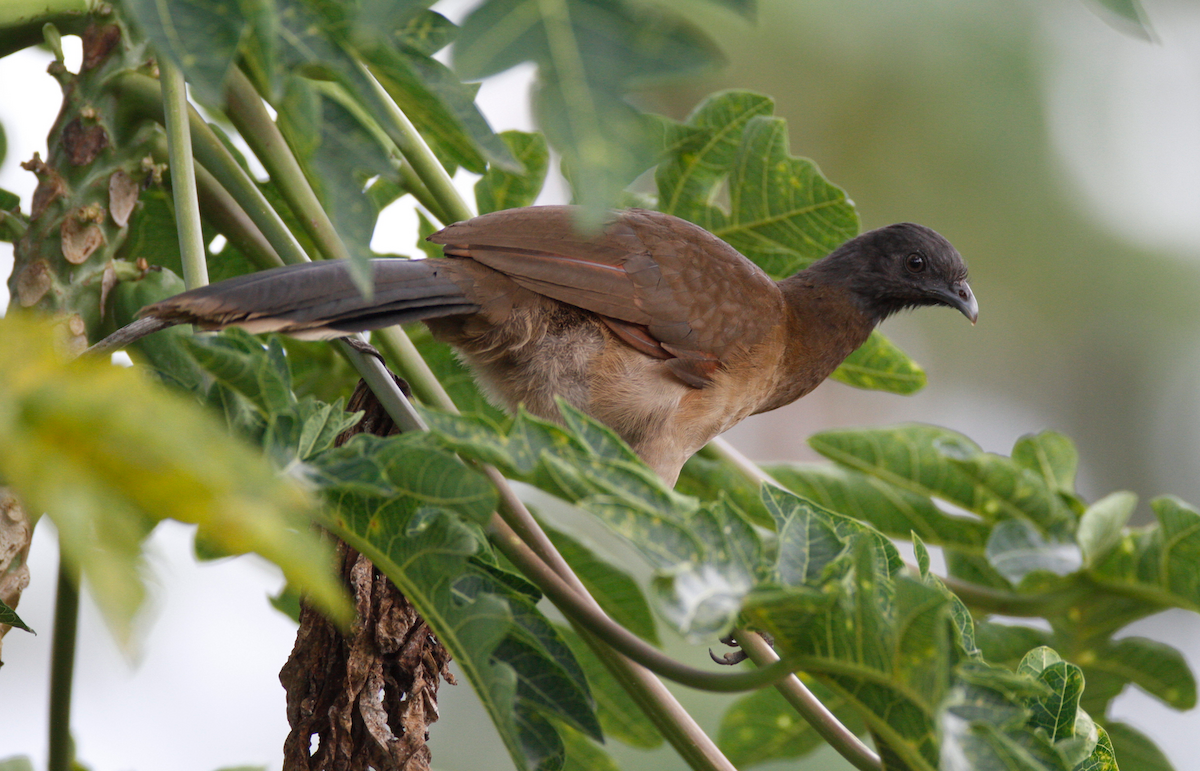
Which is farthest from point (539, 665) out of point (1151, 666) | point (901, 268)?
point (901, 268)

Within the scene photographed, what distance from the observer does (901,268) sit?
2.73 metres

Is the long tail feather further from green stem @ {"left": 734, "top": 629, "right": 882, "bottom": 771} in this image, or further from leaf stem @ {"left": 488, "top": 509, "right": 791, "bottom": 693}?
green stem @ {"left": 734, "top": 629, "right": 882, "bottom": 771}

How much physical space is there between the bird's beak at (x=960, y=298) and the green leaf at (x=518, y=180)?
3.66ft

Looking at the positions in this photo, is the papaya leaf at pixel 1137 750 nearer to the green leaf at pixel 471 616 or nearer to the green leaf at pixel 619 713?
the green leaf at pixel 619 713

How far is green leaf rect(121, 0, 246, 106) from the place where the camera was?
3.05 feet

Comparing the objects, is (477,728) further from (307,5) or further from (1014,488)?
(307,5)

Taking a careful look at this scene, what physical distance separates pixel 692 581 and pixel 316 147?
523 mm

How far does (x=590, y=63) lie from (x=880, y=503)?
168 cm

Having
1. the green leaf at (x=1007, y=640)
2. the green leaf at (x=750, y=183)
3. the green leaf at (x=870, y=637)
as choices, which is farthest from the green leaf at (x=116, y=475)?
the green leaf at (x=1007, y=640)

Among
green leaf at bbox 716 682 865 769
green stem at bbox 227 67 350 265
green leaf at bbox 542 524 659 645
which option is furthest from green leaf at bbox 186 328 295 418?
green leaf at bbox 716 682 865 769

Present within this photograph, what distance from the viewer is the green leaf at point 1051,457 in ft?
7.43

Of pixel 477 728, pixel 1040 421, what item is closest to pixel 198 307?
pixel 477 728

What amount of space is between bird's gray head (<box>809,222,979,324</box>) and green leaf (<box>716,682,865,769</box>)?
41.9 inches

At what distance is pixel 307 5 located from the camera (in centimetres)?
100
